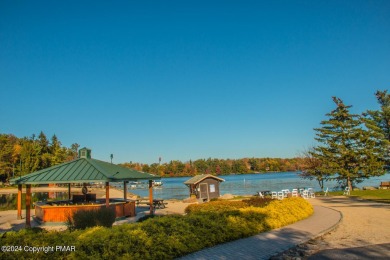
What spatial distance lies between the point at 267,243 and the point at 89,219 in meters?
6.25

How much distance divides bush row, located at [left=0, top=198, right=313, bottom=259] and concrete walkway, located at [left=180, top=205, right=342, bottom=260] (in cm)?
39

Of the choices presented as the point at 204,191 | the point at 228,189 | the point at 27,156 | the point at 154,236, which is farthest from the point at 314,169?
the point at 27,156

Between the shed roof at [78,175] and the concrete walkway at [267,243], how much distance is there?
8.28 metres

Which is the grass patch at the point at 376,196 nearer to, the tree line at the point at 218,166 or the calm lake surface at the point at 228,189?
the calm lake surface at the point at 228,189

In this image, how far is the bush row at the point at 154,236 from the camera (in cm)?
714

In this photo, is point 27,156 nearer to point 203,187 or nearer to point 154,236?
point 203,187

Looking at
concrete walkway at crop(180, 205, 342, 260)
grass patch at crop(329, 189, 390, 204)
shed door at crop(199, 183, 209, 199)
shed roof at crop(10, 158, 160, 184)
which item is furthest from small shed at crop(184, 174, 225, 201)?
concrete walkway at crop(180, 205, 342, 260)

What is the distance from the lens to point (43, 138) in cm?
8519

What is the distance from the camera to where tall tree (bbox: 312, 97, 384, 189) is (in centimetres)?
3745

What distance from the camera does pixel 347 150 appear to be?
3844 centimetres

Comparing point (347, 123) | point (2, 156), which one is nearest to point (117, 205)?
point (347, 123)

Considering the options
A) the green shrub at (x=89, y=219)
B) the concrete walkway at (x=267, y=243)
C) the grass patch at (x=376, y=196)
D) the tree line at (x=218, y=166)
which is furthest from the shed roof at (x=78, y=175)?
the tree line at (x=218, y=166)

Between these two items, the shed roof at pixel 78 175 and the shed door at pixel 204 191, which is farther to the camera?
the shed door at pixel 204 191

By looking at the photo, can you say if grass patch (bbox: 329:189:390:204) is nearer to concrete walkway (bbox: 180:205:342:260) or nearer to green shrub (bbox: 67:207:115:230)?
concrete walkway (bbox: 180:205:342:260)
